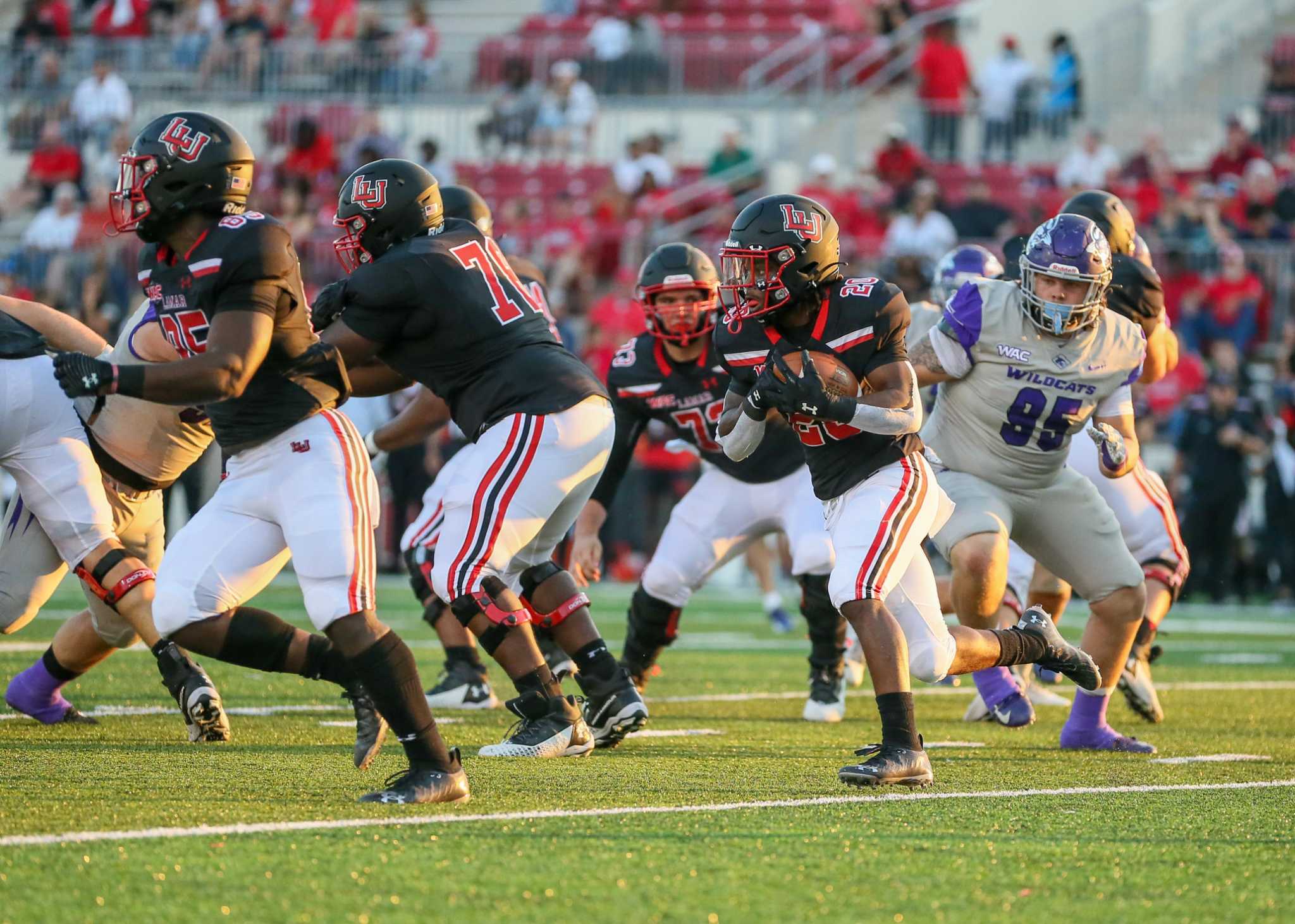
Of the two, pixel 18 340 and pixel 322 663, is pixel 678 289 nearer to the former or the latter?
pixel 18 340

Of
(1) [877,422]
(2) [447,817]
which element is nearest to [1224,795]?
(1) [877,422]

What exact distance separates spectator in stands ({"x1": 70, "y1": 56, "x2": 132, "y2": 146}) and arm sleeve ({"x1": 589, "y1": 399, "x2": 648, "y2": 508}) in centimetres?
1441

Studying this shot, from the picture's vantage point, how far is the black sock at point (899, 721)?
17.1 feet

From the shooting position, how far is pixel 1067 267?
6.02m

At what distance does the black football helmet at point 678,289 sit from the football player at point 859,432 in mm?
1355

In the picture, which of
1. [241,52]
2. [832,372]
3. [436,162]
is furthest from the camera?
[241,52]

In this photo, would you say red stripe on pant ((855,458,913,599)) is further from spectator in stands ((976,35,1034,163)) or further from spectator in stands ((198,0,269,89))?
spectator in stands ((198,0,269,89))

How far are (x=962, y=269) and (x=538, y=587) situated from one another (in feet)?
9.12

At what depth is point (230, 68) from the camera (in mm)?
21203

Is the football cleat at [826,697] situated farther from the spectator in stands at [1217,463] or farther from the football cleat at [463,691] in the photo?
the spectator in stands at [1217,463]

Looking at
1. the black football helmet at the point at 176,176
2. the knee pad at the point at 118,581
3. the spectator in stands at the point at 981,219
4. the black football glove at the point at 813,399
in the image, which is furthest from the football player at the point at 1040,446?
the spectator in stands at the point at 981,219

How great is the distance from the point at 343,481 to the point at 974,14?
1724 cm

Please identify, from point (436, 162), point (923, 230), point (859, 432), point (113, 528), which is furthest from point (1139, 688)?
point (436, 162)

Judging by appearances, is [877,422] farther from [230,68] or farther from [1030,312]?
[230,68]
